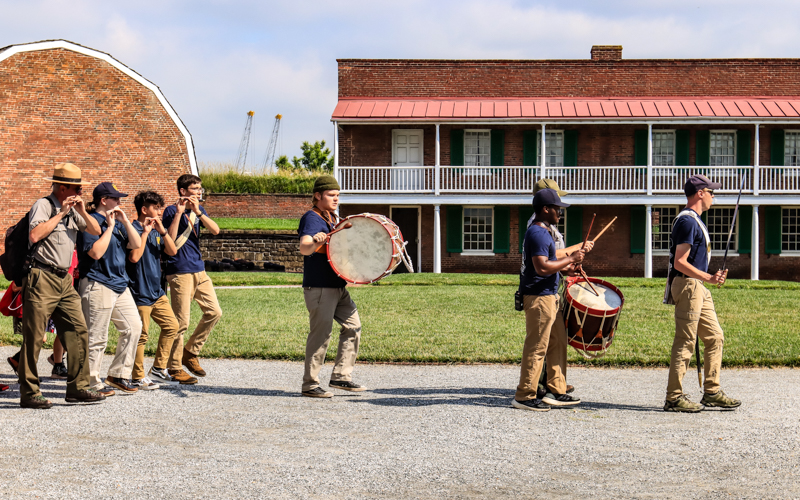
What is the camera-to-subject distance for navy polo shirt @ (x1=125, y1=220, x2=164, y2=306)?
720 cm

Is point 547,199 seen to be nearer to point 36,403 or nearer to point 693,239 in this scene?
point 693,239

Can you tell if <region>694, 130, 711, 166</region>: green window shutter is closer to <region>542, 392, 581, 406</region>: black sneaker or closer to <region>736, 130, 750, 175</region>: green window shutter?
<region>736, 130, 750, 175</region>: green window shutter

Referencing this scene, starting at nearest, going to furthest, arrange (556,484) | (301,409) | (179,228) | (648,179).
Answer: (556,484) → (301,409) → (179,228) → (648,179)

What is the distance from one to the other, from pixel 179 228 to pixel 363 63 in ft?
71.9

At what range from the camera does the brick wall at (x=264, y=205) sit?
115ft

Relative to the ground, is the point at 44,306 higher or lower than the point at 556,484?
higher

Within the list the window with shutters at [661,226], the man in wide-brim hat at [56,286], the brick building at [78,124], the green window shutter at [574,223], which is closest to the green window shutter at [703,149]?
the window with shutters at [661,226]

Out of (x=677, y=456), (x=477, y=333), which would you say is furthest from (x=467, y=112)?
(x=677, y=456)

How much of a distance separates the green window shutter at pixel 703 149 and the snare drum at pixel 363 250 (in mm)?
22605

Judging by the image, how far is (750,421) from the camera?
19.6 feet

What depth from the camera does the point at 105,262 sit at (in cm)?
675

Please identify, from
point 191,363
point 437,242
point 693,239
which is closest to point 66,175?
point 191,363

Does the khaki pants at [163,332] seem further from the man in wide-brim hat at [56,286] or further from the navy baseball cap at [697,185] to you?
the navy baseball cap at [697,185]

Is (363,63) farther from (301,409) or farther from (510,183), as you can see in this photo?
(301,409)
